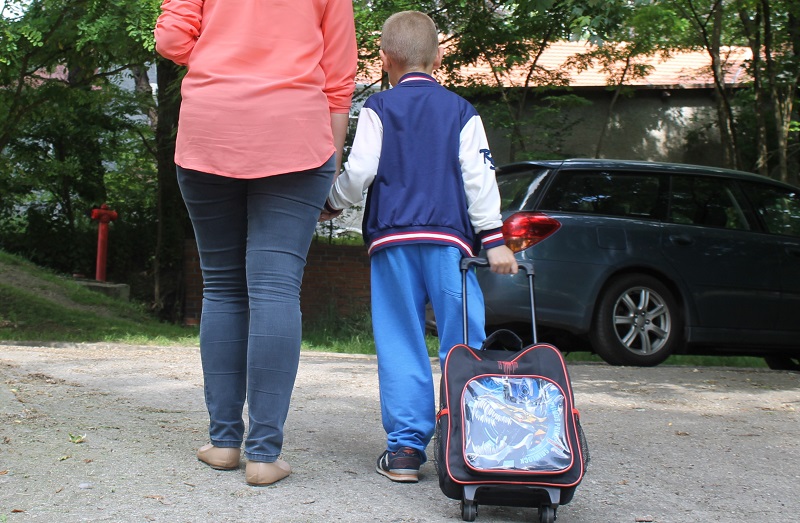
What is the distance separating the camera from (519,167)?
797 centimetres

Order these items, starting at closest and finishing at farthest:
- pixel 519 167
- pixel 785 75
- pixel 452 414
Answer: pixel 452 414 → pixel 519 167 → pixel 785 75

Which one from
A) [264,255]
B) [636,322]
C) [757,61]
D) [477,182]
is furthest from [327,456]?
[757,61]

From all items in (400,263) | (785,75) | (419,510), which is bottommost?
(419,510)

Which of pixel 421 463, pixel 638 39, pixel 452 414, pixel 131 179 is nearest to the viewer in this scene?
pixel 452 414

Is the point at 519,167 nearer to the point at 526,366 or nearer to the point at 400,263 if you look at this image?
the point at 400,263

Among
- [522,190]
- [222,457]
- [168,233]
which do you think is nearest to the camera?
[222,457]

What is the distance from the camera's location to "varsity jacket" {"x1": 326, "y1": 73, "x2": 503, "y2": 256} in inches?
149

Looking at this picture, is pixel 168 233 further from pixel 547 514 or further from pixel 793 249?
pixel 547 514

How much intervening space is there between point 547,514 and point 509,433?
268mm

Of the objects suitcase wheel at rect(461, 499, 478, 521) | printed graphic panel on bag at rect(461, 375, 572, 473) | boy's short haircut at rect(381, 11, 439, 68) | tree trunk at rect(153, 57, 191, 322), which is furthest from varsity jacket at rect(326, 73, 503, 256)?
tree trunk at rect(153, 57, 191, 322)

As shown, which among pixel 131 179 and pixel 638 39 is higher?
pixel 638 39

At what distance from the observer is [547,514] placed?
10.3 feet

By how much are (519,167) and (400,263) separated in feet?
14.1

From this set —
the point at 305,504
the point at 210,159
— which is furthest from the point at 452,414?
the point at 210,159
